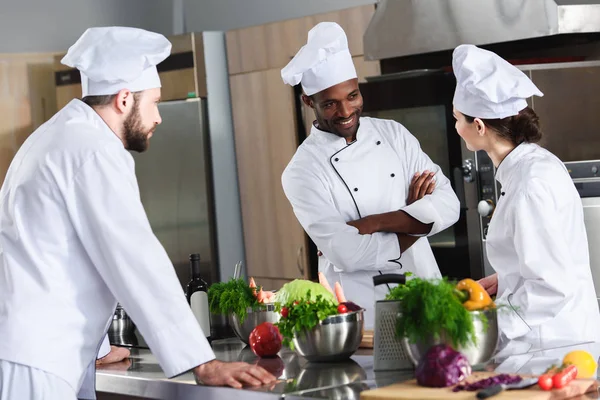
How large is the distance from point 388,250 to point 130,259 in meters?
1.15

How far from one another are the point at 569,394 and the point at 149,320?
874mm

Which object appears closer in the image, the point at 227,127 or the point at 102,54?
the point at 102,54

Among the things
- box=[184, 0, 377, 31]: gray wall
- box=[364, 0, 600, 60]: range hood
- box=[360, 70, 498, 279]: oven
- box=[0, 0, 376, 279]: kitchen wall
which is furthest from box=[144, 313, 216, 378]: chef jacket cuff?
box=[184, 0, 377, 31]: gray wall

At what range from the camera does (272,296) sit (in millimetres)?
2473

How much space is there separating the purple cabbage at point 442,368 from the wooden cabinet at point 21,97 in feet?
14.0

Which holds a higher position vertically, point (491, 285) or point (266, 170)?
point (266, 170)

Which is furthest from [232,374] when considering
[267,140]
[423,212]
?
[267,140]

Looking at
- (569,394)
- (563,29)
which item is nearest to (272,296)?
(569,394)

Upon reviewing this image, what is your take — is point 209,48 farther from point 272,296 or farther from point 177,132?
point 272,296

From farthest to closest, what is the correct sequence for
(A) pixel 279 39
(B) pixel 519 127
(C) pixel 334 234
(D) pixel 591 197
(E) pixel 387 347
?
(A) pixel 279 39, (D) pixel 591 197, (C) pixel 334 234, (B) pixel 519 127, (E) pixel 387 347

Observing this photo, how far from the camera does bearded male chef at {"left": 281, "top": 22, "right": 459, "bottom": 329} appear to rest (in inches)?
114

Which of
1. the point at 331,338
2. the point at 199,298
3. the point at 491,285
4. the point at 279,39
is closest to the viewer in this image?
the point at 331,338

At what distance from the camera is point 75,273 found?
200 cm

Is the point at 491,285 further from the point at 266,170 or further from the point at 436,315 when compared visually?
the point at 266,170
